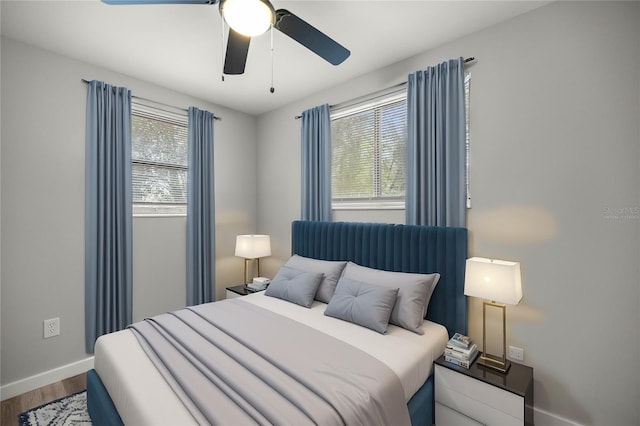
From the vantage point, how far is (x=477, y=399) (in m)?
1.71

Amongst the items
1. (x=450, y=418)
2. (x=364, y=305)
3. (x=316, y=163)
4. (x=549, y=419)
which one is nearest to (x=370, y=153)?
(x=316, y=163)

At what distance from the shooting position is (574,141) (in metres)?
1.86

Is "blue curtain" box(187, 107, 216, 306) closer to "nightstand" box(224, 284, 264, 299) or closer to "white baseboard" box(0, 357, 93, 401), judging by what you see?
"nightstand" box(224, 284, 264, 299)

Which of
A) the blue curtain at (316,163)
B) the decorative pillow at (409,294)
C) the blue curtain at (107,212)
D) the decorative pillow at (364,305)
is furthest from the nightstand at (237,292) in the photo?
the decorative pillow at (409,294)

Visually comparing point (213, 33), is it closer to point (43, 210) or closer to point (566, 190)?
point (43, 210)

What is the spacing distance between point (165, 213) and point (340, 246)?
196 cm

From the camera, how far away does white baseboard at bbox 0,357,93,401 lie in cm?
227

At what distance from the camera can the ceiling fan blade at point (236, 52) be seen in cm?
176

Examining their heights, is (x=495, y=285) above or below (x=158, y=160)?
below

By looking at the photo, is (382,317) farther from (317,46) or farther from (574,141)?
(317,46)

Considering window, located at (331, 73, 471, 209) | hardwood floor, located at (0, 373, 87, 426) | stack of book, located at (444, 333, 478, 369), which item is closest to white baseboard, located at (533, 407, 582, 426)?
stack of book, located at (444, 333, 478, 369)

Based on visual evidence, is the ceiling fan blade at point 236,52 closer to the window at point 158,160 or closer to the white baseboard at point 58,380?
Answer: the window at point 158,160

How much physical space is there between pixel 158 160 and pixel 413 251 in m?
2.80

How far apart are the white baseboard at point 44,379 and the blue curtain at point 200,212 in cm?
102
